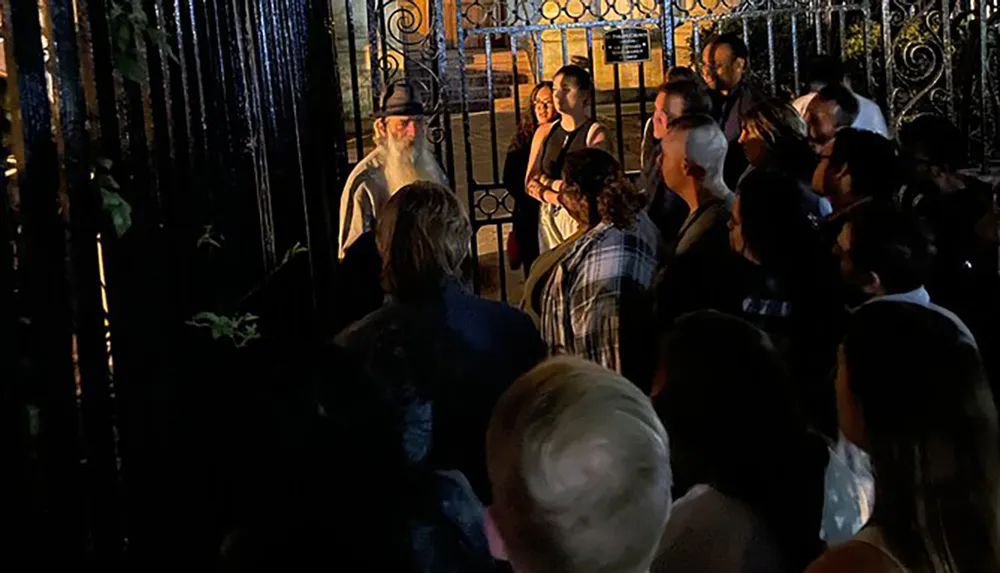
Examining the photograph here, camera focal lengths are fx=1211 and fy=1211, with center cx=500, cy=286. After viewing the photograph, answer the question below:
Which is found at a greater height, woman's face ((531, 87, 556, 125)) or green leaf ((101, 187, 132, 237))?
woman's face ((531, 87, 556, 125))

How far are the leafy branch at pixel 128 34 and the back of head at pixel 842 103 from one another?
4025 millimetres

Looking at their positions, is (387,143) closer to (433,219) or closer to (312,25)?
(312,25)

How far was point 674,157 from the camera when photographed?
474 cm

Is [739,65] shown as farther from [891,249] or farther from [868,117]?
[891,249]

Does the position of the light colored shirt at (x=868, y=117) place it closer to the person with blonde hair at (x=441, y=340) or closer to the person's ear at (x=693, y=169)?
the person's ear at (x=693, y=169)

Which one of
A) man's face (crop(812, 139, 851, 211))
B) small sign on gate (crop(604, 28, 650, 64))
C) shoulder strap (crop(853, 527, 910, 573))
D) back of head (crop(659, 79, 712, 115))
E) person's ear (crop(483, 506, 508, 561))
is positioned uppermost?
small sign on gate (crop(604, 28, 650, 64))

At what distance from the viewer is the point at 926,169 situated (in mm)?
5152

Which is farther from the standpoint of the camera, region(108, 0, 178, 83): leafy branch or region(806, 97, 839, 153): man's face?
region(806, 97, 839, 153): man's face

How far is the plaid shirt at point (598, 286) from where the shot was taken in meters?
4.20

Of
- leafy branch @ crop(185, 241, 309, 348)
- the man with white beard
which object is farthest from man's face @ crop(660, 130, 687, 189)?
leafy branch @ crop(185, 241, 309, 348)

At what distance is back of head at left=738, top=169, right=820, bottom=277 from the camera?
157 inches

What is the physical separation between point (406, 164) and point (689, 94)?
5.03 ft

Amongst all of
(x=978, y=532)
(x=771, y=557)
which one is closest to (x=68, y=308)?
(x=771, y=557)

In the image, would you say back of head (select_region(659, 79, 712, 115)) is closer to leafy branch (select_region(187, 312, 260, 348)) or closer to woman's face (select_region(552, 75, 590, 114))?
woman's face (select_region(552, 75, 590, 114))
